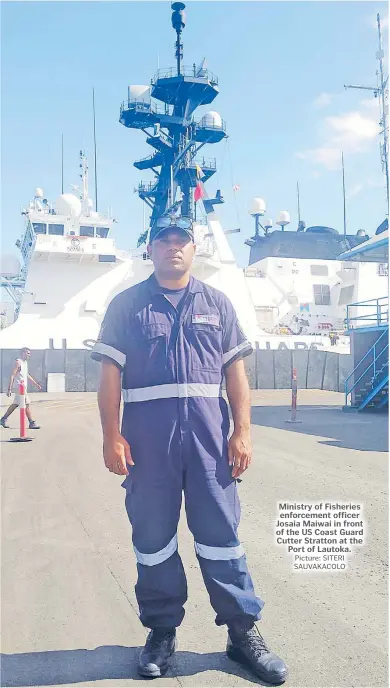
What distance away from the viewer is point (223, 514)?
2.57 meters

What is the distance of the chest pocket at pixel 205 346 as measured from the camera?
2.67m

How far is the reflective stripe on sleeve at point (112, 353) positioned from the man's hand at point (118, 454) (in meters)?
0.36

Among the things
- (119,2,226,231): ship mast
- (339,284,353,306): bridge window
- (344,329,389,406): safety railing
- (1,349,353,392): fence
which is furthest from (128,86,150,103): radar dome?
(344,329,389,406): safety railing

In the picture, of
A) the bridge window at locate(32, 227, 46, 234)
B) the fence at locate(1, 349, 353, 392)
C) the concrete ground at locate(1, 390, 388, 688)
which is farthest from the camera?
the bridge window at locate(32, 227, 46, 234)

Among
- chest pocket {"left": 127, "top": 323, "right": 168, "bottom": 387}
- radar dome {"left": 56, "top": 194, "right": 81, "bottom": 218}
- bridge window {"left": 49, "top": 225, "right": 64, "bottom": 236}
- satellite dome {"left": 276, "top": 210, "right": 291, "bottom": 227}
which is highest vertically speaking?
satellite dome {"left": 276, "top": 210, "right": 291, "bottom": 227}

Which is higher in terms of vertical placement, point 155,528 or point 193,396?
point 193,396

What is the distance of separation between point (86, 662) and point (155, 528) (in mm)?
691

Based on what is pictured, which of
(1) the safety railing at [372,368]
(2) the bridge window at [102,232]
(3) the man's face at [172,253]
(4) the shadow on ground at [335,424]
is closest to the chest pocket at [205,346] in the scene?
(3) the man's face at [172,253]

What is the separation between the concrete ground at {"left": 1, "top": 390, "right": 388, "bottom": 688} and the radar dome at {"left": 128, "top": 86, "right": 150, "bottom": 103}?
2589cm

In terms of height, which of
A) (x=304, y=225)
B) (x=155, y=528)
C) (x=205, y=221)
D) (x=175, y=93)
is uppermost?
(x=175, y=93)

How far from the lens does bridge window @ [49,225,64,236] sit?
1061 inches

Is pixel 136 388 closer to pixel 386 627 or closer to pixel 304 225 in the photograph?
pixel 386 627

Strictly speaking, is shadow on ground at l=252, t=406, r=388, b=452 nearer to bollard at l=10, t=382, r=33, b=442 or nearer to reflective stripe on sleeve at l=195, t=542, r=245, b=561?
bollard at l=10, t=382, r=33, b=442

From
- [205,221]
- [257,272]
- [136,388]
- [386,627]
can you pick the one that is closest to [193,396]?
[136,388]
